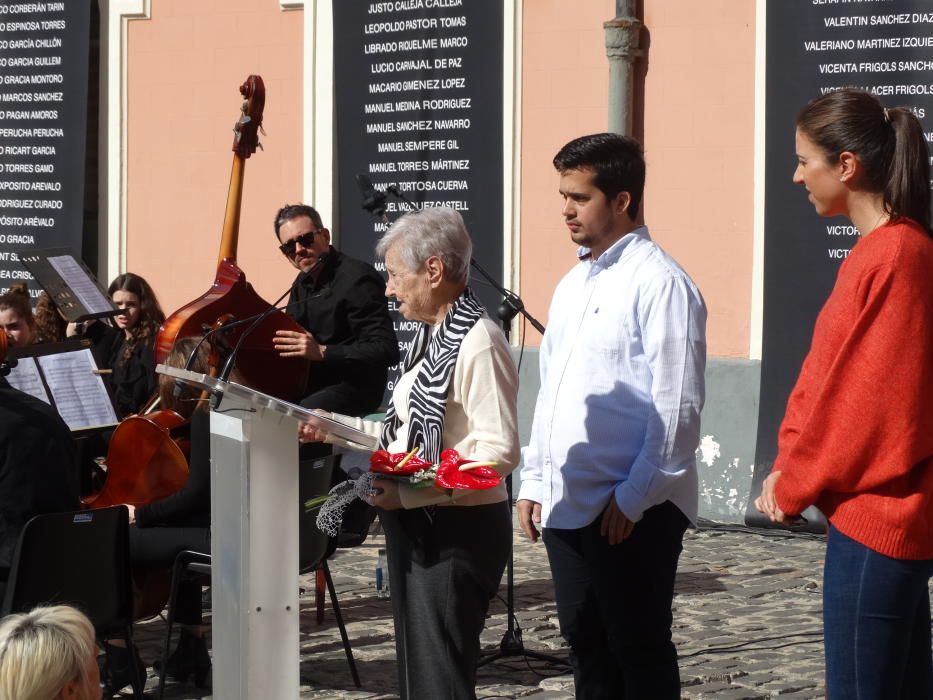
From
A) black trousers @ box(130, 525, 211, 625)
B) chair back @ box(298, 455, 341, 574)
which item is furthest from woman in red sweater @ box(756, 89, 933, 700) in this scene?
black trousers @ box(130, 525, 211, 625)

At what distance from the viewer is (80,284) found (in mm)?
7539

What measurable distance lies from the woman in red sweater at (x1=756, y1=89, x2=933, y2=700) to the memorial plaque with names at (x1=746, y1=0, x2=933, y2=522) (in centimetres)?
561

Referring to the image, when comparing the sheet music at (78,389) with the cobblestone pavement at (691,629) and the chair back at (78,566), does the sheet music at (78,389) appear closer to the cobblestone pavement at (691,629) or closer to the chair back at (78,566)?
the cobblestone pavement at (691,629)

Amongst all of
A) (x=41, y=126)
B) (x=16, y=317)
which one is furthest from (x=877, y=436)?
(x=41, y=126)

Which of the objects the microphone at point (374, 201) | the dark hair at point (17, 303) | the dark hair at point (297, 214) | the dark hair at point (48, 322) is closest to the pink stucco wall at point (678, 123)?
the dark hair at point (48, 322)

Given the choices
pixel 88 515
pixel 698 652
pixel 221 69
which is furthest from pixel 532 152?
pixel 88 515

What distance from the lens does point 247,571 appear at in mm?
3344

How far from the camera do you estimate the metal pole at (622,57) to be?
963 cm

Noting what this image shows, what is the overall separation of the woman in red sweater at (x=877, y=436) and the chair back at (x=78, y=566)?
2.43 metres

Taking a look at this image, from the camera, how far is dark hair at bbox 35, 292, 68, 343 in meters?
9.12

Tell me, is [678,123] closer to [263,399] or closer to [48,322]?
[48,322]

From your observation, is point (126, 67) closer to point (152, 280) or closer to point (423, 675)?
point (152, 280)

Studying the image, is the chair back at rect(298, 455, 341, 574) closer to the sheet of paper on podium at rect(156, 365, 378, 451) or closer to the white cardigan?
the white cardigan

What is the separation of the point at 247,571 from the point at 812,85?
6475mm
